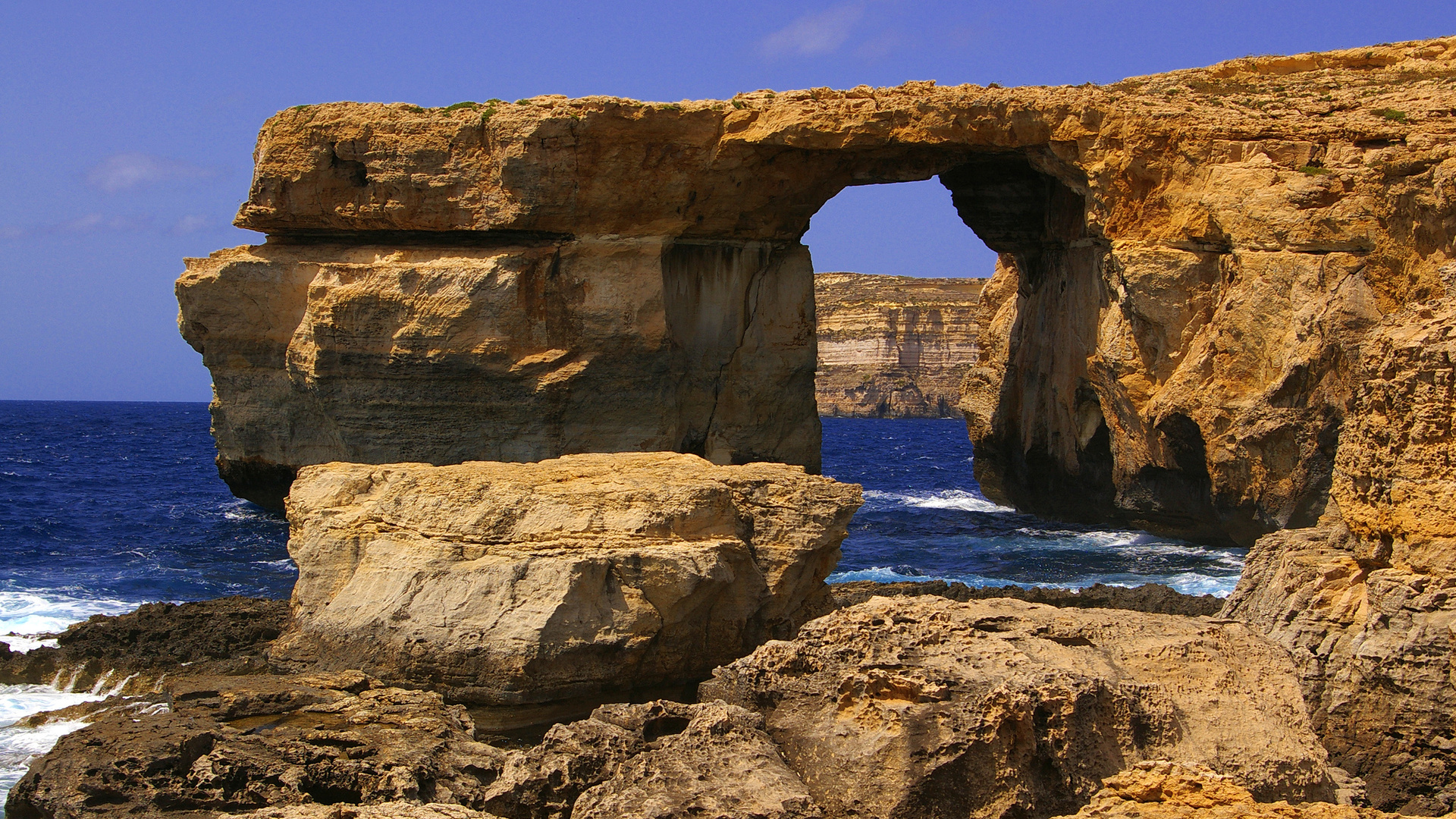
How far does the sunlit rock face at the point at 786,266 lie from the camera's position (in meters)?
17.0

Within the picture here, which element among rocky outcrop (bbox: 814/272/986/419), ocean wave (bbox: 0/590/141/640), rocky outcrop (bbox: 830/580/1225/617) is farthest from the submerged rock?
rocky outcrop (bbox: 814/272/986/419)

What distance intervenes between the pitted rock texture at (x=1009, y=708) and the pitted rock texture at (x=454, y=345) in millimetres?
14390

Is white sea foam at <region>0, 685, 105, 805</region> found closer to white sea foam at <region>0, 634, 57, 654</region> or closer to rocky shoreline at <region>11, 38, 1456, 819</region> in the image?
rocky shoreline at <region>11, 38, 1456, 819</region>

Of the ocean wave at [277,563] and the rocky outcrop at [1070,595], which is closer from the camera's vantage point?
the rocky outcrop at [1070,595]

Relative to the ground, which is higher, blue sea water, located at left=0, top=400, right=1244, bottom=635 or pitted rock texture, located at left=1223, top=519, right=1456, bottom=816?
pitted rock texture, located at left=1223, top=519, right=1456, bottom=816

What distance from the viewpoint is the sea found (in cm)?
1547

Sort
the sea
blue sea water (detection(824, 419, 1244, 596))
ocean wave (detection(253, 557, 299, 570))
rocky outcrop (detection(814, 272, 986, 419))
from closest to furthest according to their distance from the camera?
the sea, blue sea water (detection(824, 419, 1244, 596)), ocean wave (detection(253, 557, 299, 570)), rocky outcrop (detection(814, 272, 986, 419))

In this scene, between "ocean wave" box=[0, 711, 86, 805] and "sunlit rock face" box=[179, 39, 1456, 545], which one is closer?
"ocean wave" box=[0, 711, 86, 805]

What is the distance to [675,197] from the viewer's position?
21172 mm

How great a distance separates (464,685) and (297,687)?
4.12 feet

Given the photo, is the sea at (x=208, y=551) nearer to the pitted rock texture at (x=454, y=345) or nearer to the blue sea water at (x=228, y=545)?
the blue sea water at (x=228, y=545)

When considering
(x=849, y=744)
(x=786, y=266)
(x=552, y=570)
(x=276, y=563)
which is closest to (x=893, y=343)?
(x=786, y=266)

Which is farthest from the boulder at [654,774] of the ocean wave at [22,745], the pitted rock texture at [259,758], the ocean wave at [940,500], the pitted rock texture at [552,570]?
the ocean wave at [940,500]

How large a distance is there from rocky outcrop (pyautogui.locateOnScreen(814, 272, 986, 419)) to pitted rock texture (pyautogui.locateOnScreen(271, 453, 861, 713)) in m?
62.3
